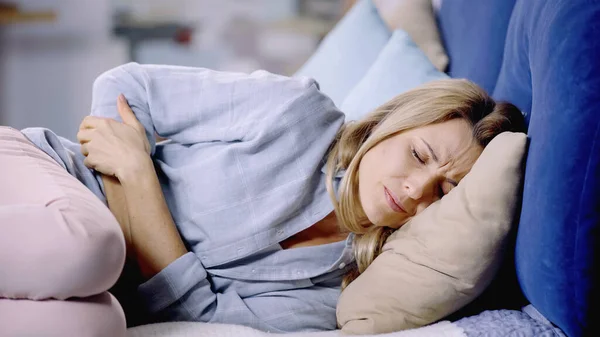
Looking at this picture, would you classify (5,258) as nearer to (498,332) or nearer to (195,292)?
(195,292)

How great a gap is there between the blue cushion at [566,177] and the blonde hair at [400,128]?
0.21 m

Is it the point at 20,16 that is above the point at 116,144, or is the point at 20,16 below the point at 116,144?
below

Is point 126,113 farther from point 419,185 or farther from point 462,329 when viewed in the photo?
point 462,329

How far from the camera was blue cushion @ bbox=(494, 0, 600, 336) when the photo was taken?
85cm

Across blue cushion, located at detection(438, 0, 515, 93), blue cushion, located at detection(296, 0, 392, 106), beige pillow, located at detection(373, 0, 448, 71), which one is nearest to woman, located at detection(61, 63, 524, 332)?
blue cushion, located at detection(438, 0, 515, 93)

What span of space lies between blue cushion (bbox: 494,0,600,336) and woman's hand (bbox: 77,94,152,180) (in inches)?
26.4

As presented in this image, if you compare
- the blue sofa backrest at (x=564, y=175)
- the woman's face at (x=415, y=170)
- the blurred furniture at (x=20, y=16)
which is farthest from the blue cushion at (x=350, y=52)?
the blurred furniture at (x=20, y=16)

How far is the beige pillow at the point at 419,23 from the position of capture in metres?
1.82

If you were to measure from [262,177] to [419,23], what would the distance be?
872 millimetres

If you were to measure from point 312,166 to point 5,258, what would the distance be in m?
0.63

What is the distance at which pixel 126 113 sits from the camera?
4.21 ft

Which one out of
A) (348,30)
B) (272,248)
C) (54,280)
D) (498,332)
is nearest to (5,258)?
(54,280)

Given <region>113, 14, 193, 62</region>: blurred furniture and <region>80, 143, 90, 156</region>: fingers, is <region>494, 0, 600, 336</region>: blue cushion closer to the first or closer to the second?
<region>80, 143, 90, 156</region>: fingers

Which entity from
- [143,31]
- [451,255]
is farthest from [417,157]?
[143,31]
